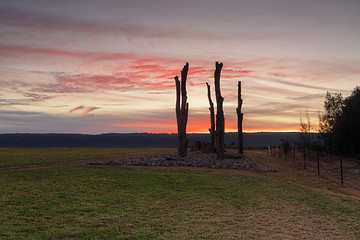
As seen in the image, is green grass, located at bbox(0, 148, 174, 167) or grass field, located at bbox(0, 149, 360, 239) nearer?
grass field, located at bbox(0, 149, 360, 239)

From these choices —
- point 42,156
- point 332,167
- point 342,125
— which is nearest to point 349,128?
point 342,125

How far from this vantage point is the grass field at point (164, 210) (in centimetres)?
681

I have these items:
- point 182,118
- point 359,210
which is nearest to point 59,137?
point 182,118

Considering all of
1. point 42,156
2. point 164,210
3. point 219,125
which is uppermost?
point 219,125

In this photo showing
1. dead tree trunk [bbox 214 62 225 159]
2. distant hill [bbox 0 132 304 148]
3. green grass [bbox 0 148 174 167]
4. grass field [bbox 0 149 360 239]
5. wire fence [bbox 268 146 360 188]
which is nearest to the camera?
grass field [bbox 0 149 360 239]

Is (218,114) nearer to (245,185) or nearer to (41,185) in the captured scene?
(245,185)

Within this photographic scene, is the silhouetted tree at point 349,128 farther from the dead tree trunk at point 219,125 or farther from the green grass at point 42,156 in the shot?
the green grass at point 42,156

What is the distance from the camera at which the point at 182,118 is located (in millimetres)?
27797

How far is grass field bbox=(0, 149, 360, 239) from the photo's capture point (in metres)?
6.81

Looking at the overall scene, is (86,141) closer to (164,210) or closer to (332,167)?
(332,167)

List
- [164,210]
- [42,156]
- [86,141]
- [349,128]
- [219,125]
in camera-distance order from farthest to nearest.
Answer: [86,141] → [349,128] → [42,156] → [219,125] → [164,210]

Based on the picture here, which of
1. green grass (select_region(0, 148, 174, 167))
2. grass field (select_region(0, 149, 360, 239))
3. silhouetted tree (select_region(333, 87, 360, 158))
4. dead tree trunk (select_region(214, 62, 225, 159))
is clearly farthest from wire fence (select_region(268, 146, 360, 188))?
green grass (select_region(0, 148, 174, 167))

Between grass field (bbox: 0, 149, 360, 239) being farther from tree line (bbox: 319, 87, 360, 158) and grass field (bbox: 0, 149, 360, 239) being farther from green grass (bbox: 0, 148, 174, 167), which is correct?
tree line (bbox: 319, 87, 360, 158)

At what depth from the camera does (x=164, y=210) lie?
8.76 m
